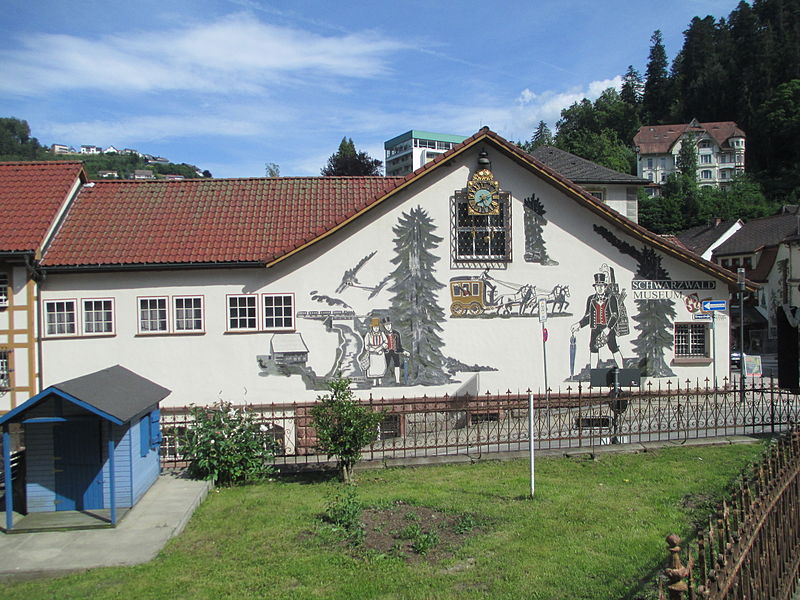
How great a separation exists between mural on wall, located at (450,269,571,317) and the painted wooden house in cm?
4

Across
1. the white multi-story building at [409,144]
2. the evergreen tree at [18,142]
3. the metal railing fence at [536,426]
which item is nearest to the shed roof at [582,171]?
the metal railing fence at [536,426]

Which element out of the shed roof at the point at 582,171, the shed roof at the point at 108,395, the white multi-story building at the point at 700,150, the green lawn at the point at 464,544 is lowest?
the green lawn at the point at 464,544

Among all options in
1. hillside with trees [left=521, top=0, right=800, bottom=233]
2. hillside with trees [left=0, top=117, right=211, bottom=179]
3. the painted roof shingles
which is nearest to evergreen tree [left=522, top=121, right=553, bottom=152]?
hillside with trees [left=521, top=0, right=800, bottom=233]

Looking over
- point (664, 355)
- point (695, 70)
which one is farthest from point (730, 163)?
point (664, 355)

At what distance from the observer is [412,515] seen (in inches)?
392

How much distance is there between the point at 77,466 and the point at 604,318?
13927 mm

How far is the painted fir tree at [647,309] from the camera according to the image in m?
19.0

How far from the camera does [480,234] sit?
61.6ft

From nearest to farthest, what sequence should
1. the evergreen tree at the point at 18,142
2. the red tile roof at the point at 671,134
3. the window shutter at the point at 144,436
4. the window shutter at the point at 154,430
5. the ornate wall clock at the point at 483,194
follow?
the window shutter at the point at 144,436 → the window shutter at the point at 154,430 → the ornate wall clock at the point at 483,194 → the red tile roof at the point at 671,134 → the evergreen tree at the point at 18,142

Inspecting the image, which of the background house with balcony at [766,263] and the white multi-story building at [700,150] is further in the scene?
the white multi-story building at [700,150]

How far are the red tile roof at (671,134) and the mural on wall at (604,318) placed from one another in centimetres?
9934

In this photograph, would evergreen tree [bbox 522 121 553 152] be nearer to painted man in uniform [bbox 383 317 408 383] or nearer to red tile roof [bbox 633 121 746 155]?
red tile roof [bbox 633 121 746 155]

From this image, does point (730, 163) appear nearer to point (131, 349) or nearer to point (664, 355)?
point (664, 355)

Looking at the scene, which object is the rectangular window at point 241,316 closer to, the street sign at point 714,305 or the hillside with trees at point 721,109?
the street sign at point 714,305
